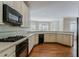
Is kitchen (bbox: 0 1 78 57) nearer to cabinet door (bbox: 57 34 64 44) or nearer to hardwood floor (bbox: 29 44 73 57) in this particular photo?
cabinet door (bbox: 57 34 64 44)

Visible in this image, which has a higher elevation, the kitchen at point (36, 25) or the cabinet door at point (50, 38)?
the kitchen at point (36, 25)

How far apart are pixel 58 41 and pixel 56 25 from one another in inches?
117

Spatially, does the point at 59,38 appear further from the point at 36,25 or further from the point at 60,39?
the point at 36,25

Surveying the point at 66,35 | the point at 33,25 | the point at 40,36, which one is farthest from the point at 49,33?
the point at 33,25

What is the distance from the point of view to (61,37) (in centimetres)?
774

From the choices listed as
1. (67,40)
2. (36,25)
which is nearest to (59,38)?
(67,40)

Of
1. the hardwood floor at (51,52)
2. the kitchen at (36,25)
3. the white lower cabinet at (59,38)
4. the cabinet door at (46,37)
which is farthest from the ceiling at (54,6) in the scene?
the hardwood floor at (51,52)

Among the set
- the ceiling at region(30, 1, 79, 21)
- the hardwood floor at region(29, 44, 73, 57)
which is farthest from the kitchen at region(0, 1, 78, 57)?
the hardwood floor at region(29, 44, 73, 57)

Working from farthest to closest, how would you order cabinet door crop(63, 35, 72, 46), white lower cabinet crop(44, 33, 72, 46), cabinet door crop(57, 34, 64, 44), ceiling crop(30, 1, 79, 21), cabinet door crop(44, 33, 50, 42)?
1. cabinet door crop(44, 33, 50, 42)
2. cabinet door crop(57, 34, 64, 44)
3. white lower cabinet crop(44, 33, 72, 46)
4. cabinet door crop(63, 35, 72, 46)
5. ceiling crop(30, 1, 79, 21)

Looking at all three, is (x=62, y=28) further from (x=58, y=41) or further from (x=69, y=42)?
(x=69, y=42)

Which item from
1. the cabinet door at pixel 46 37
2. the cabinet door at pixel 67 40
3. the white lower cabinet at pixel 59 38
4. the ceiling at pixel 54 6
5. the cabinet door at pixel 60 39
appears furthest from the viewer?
the cabinet door at pixel 46 37

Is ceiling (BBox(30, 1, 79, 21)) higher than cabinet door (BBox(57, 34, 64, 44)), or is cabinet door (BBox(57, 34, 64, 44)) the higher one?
ceiling (BBox(30, 1, 79, 21))

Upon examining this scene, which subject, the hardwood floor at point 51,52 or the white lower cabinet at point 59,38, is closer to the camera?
the hardwood floor at point 51,52

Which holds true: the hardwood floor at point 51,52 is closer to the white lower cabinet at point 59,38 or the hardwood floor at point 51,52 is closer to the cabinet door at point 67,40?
the cabinet door at point 67,40
